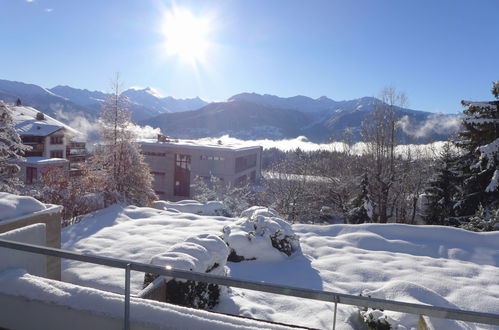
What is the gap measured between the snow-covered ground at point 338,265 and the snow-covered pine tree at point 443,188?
13975 mm

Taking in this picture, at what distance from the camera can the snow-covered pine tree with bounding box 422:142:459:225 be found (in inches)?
876

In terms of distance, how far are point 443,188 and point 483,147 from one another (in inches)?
348

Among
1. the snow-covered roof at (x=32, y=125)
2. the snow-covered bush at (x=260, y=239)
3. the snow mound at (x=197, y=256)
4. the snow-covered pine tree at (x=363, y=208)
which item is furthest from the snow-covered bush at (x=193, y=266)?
the snow-covered roof at (x=32, y=125)

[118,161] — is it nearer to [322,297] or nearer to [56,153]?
[322,297]

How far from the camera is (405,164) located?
27.2 meters

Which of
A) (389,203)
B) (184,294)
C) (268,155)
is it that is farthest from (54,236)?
(268,155)

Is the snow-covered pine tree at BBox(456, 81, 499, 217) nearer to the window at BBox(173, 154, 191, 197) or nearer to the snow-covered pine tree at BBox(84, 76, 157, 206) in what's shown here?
the snow-covered pine tree at BBox(84, 76, 157, 206)

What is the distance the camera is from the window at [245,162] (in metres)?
40.9

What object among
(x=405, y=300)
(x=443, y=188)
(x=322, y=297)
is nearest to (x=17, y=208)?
(x=322, y=297)

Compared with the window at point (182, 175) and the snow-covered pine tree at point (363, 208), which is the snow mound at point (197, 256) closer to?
the snow-covered pine tree at point (363, 208)

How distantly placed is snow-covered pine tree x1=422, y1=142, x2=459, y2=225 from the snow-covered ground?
45.8 feet

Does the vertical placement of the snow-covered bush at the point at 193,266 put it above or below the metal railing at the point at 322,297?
below

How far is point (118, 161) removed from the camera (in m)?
20.3

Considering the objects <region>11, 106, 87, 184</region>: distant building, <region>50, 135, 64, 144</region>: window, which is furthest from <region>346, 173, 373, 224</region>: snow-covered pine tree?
<region>50, 135, 64, 144</region>: window
